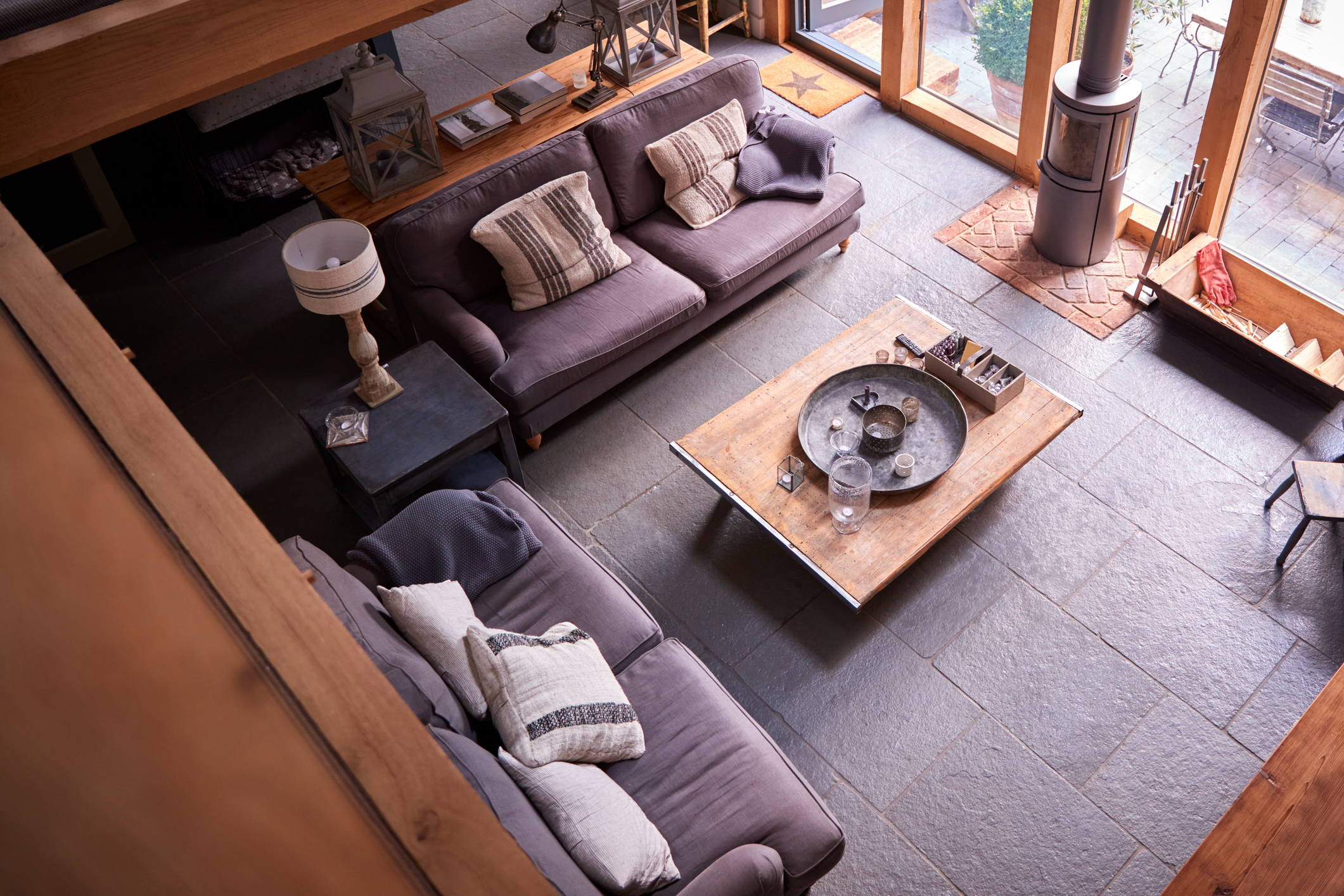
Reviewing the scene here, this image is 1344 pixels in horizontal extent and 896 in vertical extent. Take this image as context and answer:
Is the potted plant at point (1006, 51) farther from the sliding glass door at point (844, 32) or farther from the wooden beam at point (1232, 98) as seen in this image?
the wooden beam at point (1232, 98)

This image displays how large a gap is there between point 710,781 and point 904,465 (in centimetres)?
142

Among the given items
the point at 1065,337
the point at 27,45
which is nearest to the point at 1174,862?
the point at 1065,337

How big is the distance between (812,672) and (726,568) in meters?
0.56

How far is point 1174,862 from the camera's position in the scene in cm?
319

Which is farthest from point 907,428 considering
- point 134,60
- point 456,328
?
point 134,60

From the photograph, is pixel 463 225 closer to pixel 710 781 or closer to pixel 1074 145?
pixel 710 781

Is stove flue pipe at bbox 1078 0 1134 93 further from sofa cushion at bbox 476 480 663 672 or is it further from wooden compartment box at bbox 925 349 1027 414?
sofa cushion at bbox 476 480 663 672

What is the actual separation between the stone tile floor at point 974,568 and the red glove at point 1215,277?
0.28 m

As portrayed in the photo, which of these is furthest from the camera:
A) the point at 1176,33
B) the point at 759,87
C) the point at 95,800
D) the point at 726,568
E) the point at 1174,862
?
the point at 759,87

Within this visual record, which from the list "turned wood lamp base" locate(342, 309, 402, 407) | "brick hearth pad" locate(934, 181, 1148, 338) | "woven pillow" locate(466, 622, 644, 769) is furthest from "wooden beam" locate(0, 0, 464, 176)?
"brick hearth pad" locate(934, 181, 1148, 338)

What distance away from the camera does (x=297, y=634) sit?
573 mm

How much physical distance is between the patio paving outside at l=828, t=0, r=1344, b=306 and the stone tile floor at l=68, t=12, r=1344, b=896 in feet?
1.92

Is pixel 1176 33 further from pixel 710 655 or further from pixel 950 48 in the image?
pixel 710 655

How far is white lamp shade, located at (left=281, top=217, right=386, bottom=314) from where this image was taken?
3.54 metres
